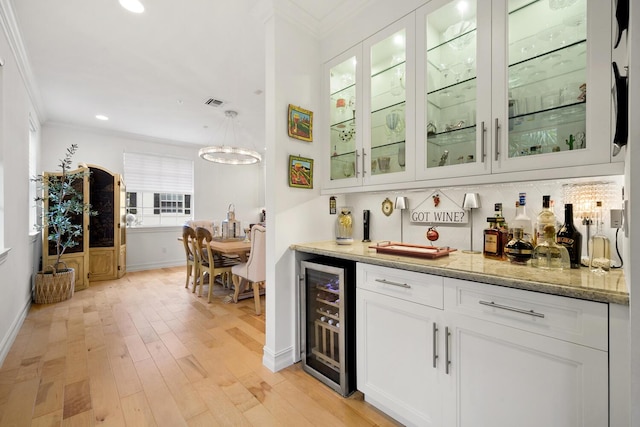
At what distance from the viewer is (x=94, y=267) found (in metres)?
4.70

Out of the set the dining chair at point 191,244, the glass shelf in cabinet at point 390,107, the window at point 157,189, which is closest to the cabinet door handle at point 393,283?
the glass shelf in cabinet at point 390,107

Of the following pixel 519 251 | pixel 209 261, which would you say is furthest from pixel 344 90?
pixel 209 261

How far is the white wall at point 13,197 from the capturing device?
7.66 feet

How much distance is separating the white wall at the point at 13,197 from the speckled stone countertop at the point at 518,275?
303 centimetres

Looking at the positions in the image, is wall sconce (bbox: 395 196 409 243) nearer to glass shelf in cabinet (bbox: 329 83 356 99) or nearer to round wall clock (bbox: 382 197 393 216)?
round wall clock (bbox: 382 197 393 216)

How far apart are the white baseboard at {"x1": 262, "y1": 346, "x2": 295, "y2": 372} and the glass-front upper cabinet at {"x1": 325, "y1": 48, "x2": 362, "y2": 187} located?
138cm

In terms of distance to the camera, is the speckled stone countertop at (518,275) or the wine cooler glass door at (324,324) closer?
the speckled stone countertop at (518,275)

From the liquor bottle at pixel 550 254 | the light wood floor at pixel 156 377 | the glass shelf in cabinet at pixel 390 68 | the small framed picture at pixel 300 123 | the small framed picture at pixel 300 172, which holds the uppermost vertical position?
the glass shelf in cabinet at pixel 390 68

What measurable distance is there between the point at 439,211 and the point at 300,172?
109 centimetres

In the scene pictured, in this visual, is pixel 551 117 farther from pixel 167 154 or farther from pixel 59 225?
pixel 167 154

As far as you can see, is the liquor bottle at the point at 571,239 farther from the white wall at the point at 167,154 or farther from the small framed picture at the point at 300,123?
the white wall at the point at 167,154

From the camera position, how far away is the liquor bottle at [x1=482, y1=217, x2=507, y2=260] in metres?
1.56

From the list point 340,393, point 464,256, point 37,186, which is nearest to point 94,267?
point 37,186

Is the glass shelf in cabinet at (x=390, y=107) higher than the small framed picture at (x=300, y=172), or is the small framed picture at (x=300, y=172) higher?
the glass shelf in cabinet at (x=390, y=107)
